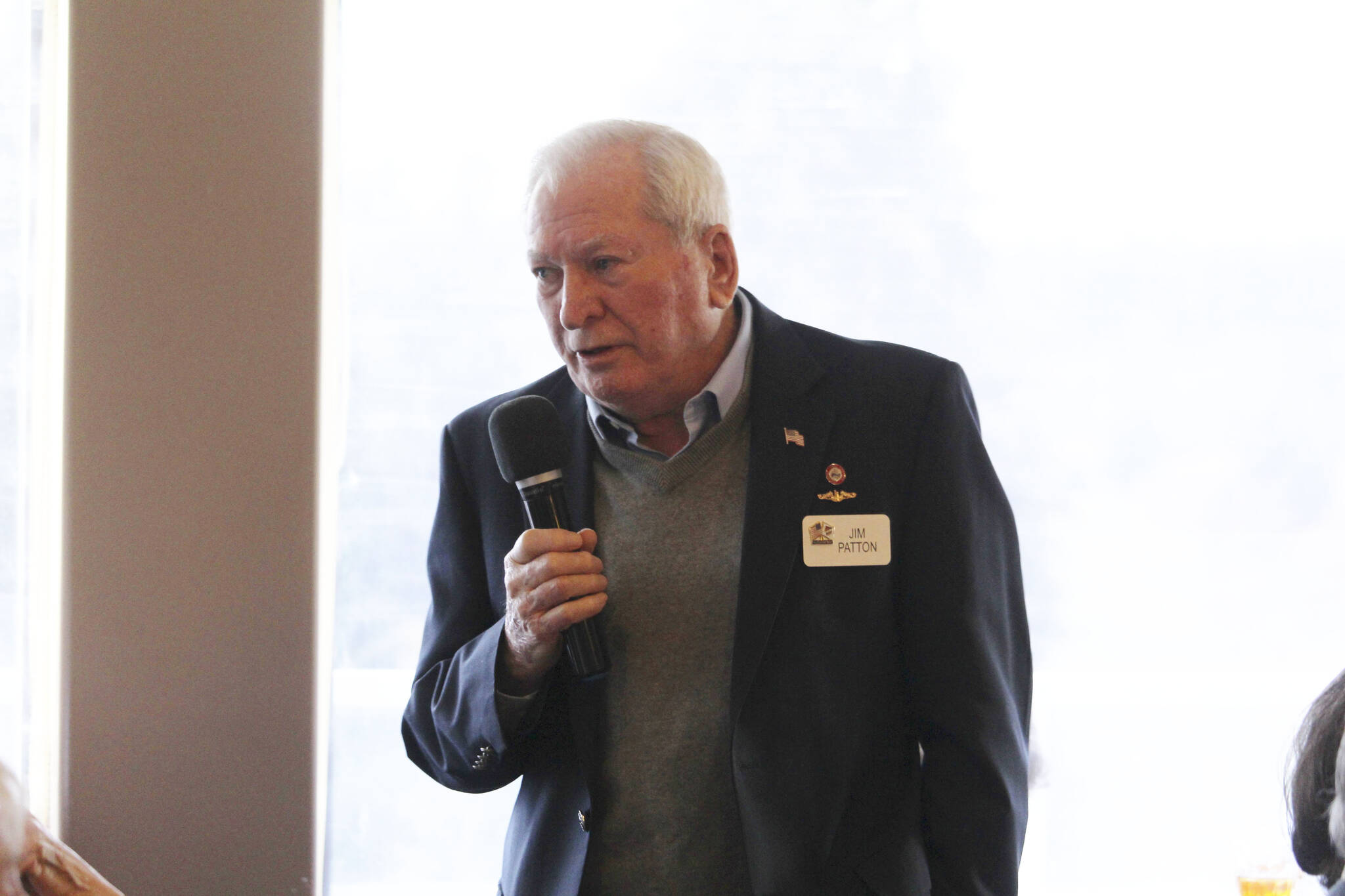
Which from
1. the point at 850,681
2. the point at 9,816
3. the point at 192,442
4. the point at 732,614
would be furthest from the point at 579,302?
the point at 192,442

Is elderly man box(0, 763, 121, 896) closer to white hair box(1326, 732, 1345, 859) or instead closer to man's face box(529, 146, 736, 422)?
man's face box(529, 146, 736, 422)

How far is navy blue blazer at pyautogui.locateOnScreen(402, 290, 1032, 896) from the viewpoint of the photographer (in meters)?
1.49

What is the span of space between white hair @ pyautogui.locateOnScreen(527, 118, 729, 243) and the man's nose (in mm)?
139

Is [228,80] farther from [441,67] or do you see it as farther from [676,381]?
[676,381]

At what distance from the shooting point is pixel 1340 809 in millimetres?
976

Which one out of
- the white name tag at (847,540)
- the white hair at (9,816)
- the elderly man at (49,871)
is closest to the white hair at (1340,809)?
the white name tag at (847,540)

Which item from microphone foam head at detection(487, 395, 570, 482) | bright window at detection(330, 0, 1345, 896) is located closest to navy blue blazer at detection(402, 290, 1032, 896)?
microphone foam head at detection(487, 395, 570, 482)

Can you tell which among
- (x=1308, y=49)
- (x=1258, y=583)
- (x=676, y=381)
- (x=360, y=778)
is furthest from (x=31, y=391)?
(x=1308, y=49)

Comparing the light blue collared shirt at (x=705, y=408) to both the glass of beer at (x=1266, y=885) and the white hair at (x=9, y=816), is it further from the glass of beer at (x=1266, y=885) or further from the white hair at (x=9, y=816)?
the glass of beer at (x=1266, y=885)

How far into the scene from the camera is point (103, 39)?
2.21 m

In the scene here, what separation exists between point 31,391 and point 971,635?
2009mm

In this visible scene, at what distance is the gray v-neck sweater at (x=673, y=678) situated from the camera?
59.7 inches

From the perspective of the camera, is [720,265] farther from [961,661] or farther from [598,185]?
[961,661]

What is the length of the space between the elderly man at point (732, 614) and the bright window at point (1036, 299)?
0.88 metres
